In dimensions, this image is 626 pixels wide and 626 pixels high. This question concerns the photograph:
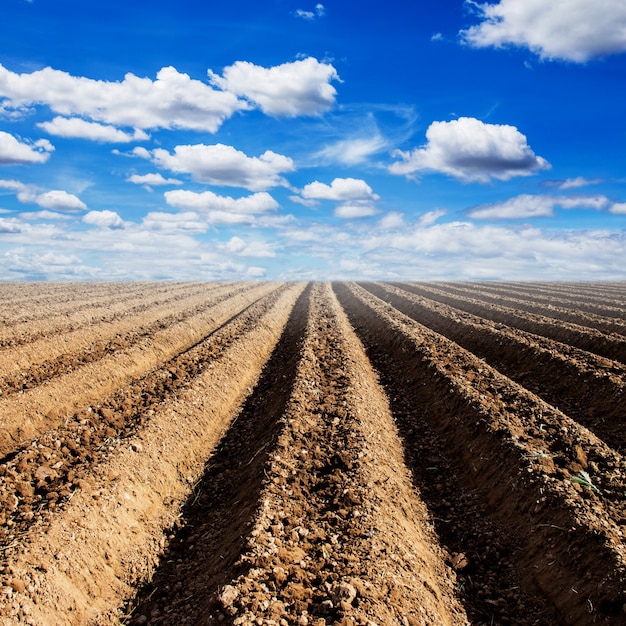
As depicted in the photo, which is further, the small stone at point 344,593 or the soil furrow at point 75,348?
the soil furrow at point 75,348

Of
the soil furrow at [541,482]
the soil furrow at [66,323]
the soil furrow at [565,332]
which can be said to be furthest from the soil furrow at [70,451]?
the soil furrow at [565,332]

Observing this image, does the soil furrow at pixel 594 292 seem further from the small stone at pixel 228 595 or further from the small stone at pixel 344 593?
the small stone at pixel 228 595

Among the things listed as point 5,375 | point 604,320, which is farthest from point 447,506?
point 604,320

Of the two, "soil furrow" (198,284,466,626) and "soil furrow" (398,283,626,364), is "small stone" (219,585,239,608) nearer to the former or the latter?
"soil furrow" (198,284,466,626)

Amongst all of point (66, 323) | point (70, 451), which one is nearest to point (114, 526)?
point (70, 451)

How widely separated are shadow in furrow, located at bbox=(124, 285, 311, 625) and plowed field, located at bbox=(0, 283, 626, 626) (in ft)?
0.10

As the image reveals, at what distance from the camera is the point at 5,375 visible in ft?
35.7

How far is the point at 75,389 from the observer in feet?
32.4

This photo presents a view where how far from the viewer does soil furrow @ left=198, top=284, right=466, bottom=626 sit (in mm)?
4004

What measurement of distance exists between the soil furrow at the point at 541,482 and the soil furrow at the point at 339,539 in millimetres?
914

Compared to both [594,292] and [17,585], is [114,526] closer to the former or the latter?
[17,585]

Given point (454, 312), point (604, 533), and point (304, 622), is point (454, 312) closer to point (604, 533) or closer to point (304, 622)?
point (604, 533)

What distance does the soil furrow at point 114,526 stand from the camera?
4496mm

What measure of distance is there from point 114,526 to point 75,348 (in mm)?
9112
